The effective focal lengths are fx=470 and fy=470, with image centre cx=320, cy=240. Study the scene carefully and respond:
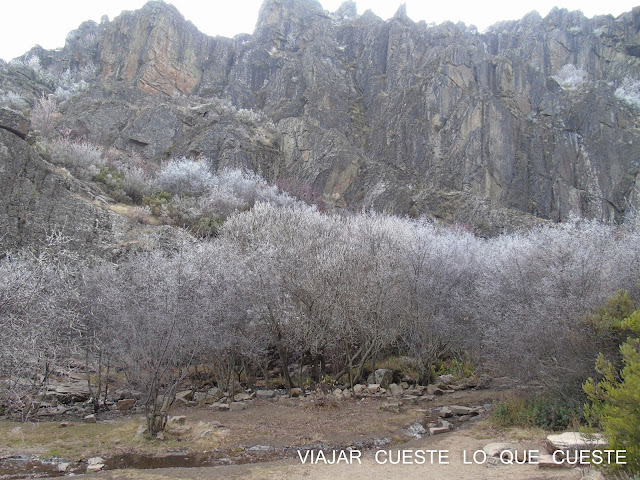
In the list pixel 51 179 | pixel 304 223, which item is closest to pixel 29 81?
pixel 51 179

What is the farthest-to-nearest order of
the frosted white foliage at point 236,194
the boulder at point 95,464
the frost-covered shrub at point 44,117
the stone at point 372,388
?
the frost-covered shrub at point 44,117
the frosted white foliage at point 236,194
the stone at point 372,388
the boulder at point 95,464

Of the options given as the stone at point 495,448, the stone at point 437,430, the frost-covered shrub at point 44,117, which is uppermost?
the frost-covered shrub at point 44,117

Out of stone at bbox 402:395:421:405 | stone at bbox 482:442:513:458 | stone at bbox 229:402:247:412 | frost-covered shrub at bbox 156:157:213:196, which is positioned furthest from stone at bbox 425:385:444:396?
frost-covered shrub at bbox 156:157:213:196

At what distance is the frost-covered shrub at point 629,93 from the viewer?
59.2 m

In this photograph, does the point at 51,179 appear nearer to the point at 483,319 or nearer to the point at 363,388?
the point at 363,388

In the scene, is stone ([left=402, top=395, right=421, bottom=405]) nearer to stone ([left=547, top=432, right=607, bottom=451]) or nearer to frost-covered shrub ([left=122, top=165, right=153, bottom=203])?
stone ([left=547, top=432, right=607, bottom=451])

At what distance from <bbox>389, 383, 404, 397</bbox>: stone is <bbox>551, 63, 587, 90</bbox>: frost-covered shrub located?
58.2m

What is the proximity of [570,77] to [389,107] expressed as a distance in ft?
95.7

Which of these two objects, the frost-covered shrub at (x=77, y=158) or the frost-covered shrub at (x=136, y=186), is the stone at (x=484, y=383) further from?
the frost-covered shrub at (x=77, y=158)

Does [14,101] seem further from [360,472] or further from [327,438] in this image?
[360,472]

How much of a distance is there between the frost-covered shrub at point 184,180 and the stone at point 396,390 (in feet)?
81.6

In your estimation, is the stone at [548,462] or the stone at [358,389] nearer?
the stone at [548,462]

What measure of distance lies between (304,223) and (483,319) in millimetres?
11661

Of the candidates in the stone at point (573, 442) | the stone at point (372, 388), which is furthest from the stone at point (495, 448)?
the stone at point (372, 388)
